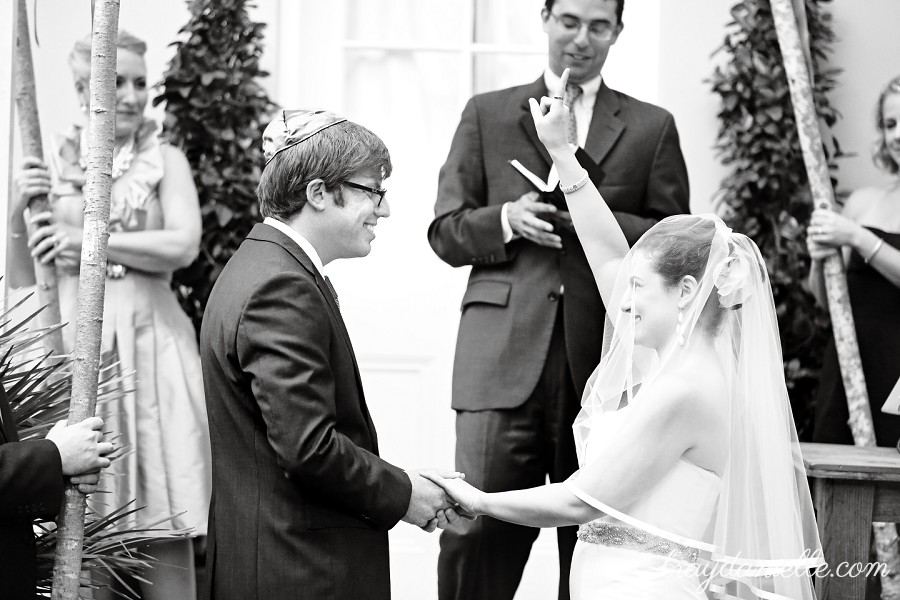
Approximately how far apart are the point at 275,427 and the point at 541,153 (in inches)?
60.6

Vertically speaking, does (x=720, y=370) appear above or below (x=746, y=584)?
above

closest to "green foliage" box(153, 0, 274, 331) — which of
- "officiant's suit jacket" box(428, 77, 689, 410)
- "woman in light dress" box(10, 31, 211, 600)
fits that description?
"woman in light dress" box(10, 31, 211, 600)

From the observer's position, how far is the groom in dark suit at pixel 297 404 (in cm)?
202

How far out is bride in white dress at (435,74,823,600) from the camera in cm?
231

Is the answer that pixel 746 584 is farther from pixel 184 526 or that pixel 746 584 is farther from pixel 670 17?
pixel 670 17

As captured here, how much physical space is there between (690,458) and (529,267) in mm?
1014

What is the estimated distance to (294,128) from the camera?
2.24 metres

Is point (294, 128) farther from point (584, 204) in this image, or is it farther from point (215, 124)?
point (215, 124)

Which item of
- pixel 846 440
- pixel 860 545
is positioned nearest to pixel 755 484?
pixel 860 545

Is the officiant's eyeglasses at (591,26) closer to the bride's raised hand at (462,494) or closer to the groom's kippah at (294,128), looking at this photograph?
the groom's kippah at (294,128)

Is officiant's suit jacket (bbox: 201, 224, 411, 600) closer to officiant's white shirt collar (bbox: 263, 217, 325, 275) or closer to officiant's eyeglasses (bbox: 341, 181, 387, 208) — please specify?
officiant's white shirt collar (bbox: 263, 217, 325, 275)

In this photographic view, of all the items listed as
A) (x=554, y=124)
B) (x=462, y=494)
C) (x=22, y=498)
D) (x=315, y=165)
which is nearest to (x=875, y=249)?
(x=554, y=124)

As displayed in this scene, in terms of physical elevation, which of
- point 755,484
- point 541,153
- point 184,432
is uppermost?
point 541,153

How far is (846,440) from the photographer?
383 cm
